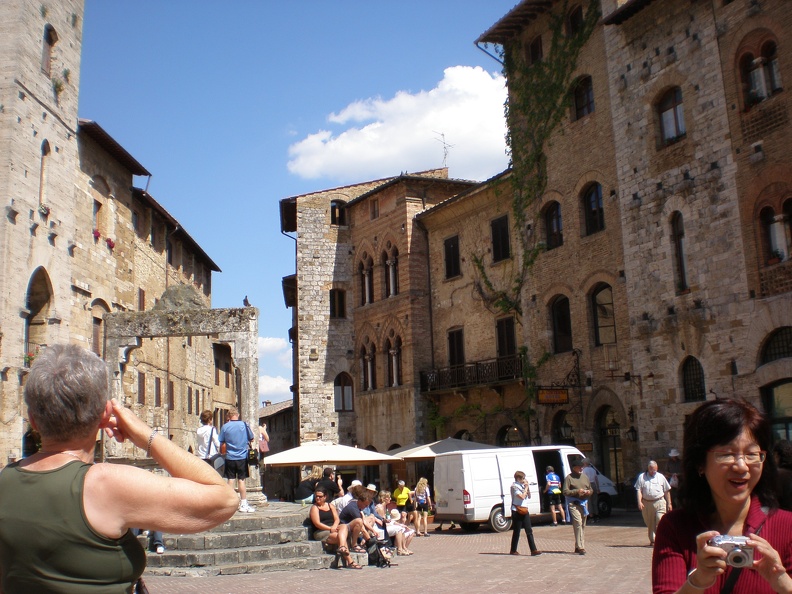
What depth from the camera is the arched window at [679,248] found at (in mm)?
21922

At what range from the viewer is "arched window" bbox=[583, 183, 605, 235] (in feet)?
82.7

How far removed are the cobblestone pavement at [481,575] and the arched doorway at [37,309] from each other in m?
12.6

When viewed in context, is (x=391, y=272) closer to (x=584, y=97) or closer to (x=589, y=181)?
(x=589, y=181)

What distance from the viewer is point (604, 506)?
22.5 meters

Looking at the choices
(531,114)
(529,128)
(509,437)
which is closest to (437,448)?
(509,437)

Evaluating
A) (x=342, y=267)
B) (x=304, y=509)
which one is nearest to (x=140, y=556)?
(x=304, y=509)

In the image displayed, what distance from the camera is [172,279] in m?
37.0

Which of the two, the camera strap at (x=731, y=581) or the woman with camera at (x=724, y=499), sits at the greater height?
the woman with camera at (x=724, y=499)

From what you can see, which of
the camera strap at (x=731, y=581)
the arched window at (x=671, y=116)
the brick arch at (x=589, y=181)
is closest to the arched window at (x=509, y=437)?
the brick arch at (x=589, y=181)

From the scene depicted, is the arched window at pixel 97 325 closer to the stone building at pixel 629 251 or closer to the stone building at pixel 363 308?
the stone building at pixel 363 308

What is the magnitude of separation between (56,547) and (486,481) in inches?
754

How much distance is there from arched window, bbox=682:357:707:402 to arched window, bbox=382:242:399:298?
1522 centimetres

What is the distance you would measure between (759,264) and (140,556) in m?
19.2

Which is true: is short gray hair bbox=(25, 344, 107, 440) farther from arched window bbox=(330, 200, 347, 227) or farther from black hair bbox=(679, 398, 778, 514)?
arched window bbox=(330, 200, 347, 227)
